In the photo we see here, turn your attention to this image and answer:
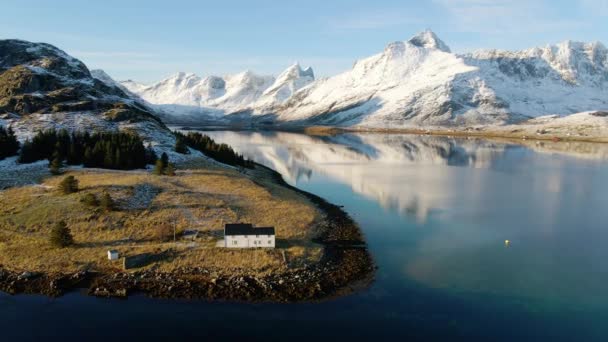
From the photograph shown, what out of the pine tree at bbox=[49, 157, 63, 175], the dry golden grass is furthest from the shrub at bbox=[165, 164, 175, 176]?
the pine tree at bbox=[49, 157, 63, 175]

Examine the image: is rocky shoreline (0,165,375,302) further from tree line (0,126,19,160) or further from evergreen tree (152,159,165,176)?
tree line (0,126,19,160)

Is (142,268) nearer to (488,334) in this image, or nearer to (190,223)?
(190,223)

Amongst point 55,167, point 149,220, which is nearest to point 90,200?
point 149,220

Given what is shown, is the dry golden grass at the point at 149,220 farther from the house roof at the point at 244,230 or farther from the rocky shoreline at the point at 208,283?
the house roof at the point at 244,230

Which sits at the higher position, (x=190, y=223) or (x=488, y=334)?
(x=190, y=223)

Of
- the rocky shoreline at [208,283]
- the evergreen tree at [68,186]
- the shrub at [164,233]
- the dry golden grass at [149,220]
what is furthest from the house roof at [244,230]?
the evergreen tree at [68,186]

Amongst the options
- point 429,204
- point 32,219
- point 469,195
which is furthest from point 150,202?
point 469,195
